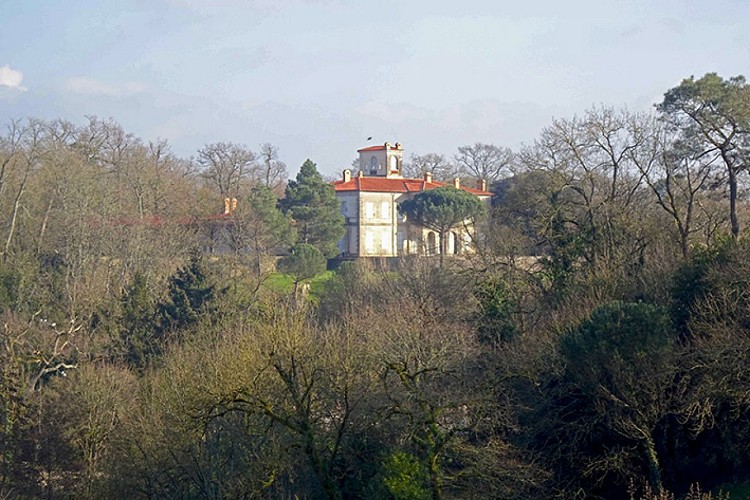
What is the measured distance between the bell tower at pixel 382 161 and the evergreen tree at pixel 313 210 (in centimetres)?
1256

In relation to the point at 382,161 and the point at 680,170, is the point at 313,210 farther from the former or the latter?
the point at 680,170

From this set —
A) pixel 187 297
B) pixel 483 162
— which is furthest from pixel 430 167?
pixel 187 297

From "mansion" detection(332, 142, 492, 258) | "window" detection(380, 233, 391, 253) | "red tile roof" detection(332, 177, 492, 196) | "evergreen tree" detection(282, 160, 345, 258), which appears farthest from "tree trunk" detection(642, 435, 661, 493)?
"window" detection(380, 233, 391, 253)

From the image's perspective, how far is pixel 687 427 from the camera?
18.7 m

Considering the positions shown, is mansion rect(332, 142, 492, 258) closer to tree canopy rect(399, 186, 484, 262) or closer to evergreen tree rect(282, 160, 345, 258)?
tree canopy rect(399, 186, 484, 262)

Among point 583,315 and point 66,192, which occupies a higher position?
point 66,192

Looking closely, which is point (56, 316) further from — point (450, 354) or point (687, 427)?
point (687, 427)

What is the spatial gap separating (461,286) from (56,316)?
14.2m

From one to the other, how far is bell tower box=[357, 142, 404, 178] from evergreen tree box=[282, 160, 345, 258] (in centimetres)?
1256

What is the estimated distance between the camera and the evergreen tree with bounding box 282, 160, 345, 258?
168ft

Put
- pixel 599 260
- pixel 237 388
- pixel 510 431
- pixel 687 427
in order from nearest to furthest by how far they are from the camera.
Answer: pixel 237 388 < pixel 687 427 < pixel 510 431 < pixel 599 260

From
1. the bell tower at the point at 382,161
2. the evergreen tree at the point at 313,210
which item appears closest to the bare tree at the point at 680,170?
the evergreen tree at the point at 313,210

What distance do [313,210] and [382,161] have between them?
14745mm

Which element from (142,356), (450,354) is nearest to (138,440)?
(450,354)
